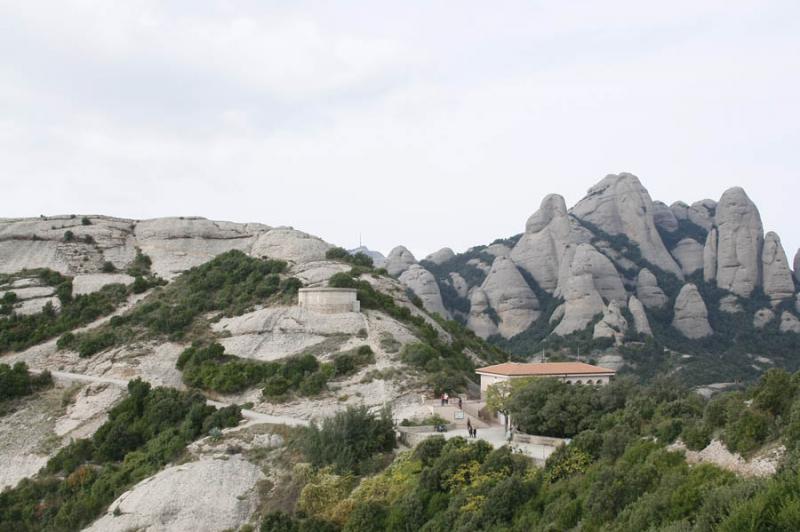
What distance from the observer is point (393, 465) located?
1022 inches

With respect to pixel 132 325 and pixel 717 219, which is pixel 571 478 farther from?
pixel 717 219

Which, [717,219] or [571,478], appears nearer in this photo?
[571,478]

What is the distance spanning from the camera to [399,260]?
123000mm

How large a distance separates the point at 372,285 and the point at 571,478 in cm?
3811

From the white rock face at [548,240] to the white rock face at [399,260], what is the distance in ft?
69.4

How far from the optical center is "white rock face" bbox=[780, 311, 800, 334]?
85.1m

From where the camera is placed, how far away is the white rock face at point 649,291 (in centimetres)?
9219

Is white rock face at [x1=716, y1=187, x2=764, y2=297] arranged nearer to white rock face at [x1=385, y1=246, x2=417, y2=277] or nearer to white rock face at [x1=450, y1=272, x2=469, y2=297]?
white rock face at [x1=450, y1=272, x2=469, y2=297]

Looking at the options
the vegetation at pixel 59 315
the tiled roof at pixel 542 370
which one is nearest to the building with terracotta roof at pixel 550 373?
the tiled roof at pixel 542 370

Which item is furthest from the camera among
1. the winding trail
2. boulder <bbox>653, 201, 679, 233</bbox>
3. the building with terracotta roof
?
boulder <bbox>653, 201, 679, 233</bbox>

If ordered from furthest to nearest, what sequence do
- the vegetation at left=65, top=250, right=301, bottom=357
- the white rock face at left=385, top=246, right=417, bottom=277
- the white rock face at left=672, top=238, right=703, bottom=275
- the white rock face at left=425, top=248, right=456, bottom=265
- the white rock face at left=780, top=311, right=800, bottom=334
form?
the white rock face at left=425, top=248, right=456, bottom=265 → the white rock face at left=385, top=246, right=417, bottom=277 → the white rock face at left=672, top=238, right=703, bottom=275 → the white rock face at left=780, top=311, right=800, bottom=334 → the vegetation at left=65, top=250, right=301, bottom=357

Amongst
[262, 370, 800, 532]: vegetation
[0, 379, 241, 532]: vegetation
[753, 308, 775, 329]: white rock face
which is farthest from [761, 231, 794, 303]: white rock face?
[0, 379, 241, 532]: vegetation

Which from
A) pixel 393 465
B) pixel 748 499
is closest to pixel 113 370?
pixel 393 465

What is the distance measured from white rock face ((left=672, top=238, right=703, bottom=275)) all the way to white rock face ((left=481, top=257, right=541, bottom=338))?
24.7 meters
